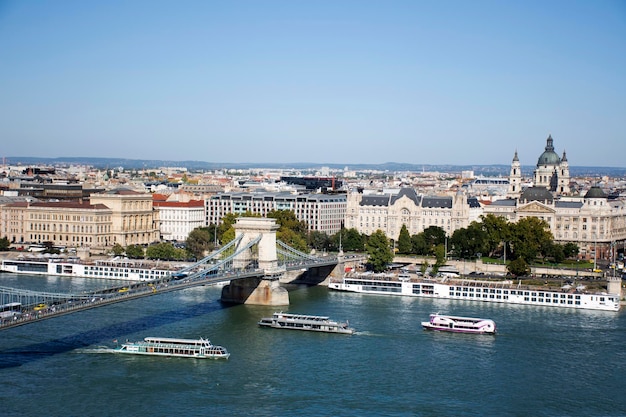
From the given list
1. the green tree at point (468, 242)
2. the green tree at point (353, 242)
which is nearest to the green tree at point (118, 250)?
the green tree at point (353, 242)

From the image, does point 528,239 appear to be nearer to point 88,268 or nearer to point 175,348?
point 88,268

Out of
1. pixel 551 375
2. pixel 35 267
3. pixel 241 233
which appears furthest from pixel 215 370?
pixel 35 267

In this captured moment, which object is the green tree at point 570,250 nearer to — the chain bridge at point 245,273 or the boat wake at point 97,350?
the chain bridge at point 245,273

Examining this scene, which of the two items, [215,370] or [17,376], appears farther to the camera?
[215,370]

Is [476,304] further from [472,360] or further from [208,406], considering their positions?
[208,406]

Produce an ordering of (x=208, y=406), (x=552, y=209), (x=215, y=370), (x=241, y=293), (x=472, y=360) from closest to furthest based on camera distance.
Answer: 1. (x=208, y=406)
2. (x=215, y=370)
3. (x=472, y=360)
4. (x=241, y=293)
5. (x=552, y=209)

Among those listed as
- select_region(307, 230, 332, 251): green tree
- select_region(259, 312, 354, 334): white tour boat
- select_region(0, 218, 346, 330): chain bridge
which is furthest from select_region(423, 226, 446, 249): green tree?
select_region(259, 312, 354, 334): white tour boat

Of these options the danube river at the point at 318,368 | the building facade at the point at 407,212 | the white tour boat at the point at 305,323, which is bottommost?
the danube river at the point at 318,368
